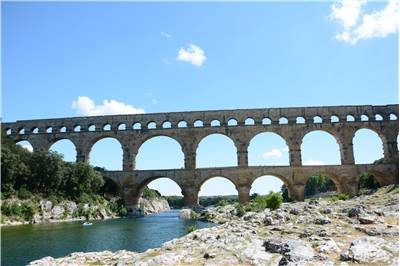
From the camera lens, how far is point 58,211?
3197cm

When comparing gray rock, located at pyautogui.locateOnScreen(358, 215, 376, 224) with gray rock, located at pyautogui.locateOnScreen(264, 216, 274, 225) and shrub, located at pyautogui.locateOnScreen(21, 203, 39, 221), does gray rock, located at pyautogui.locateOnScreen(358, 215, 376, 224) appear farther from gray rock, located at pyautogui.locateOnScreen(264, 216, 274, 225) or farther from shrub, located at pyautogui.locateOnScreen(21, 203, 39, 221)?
shrub, located at pyautogui.locateOnScreen(21, 203, 39, 221)

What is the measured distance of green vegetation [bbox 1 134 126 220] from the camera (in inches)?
1151

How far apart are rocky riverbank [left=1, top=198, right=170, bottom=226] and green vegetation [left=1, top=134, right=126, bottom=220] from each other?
0.13m

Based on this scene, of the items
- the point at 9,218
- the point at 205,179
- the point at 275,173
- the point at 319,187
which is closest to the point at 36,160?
the point at 9,218

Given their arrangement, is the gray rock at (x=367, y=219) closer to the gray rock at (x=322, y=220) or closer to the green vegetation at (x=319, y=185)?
the gray rock at (x=322, y=220)

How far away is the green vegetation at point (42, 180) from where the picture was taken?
29.2 metres

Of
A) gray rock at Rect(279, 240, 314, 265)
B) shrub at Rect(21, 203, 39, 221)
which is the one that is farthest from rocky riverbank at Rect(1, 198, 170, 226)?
gray rock at Rect(279, 240, 314, 265)

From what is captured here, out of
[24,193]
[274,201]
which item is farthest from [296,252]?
[24,193]

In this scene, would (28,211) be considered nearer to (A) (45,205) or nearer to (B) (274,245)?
(A) (45,205)

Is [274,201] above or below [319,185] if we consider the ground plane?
above

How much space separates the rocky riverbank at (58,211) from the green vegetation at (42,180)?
0.13 m

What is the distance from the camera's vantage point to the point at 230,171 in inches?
1458

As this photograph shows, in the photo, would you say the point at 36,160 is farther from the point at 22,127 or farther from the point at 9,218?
the point at 22,127

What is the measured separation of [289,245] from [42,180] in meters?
29.1
